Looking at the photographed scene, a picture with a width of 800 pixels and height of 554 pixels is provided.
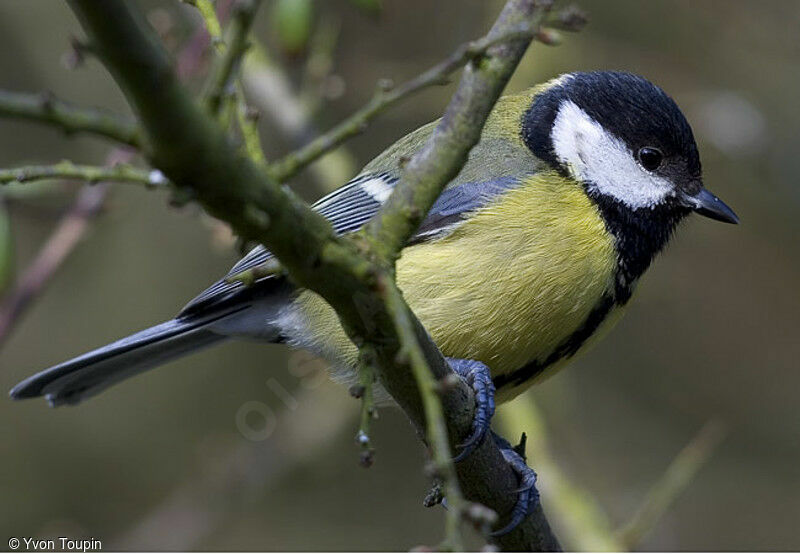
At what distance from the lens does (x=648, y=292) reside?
510 cm

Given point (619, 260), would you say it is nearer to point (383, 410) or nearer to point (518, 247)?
point (518, 247)

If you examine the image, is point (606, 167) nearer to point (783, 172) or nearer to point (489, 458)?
point (489, 458)

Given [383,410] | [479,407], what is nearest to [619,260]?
[479,407]

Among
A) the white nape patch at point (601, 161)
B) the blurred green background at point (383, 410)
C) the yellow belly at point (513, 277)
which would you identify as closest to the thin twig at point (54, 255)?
the yellow belly at point (513, 277)

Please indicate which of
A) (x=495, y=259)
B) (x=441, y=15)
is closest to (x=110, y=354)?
(x=495, y=259)

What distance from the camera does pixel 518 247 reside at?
248cm

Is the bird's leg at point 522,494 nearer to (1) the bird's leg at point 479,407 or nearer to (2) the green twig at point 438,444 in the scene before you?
(1) the bird's leg at point 479,407

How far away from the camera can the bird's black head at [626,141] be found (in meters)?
2.72

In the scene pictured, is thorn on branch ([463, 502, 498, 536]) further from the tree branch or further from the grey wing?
the grey wing

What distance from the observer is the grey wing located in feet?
8.50

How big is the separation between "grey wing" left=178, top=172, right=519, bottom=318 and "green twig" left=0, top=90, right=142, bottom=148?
1.40 metres

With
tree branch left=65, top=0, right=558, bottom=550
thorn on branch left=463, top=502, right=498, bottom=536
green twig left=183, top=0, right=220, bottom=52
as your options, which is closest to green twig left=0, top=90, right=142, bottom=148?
tree branch left=65, top=0, right=558, bottom=550

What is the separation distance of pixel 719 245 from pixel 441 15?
1.84 metres

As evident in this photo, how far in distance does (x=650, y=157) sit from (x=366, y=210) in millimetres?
782
